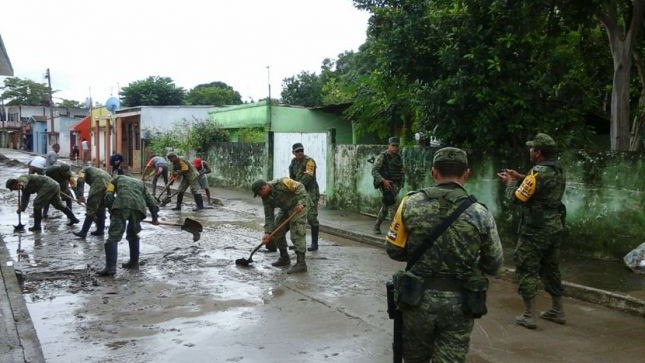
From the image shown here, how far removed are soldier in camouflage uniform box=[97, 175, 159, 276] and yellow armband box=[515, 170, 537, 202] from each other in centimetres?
490

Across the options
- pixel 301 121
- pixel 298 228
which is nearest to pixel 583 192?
pixel 298 228

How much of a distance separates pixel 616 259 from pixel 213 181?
1604cm

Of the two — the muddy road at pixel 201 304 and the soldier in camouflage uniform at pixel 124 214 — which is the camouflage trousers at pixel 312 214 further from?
the soldier in camouflage uniform at pixel 124 214

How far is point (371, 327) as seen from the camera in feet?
19.1

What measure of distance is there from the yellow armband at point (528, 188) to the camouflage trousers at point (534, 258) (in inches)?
14.2

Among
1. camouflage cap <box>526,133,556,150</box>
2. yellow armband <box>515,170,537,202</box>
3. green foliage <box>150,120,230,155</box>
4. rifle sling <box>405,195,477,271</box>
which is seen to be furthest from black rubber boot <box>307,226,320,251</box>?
green foliage <box>150,120,230,155</box>

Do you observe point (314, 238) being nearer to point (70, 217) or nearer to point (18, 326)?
point (18, 326)

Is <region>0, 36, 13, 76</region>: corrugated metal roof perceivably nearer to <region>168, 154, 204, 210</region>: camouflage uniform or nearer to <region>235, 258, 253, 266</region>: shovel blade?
<region>168, 154, 204, 210</region>: camouflage uniform

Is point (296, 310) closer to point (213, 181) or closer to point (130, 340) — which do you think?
point (130, 340)

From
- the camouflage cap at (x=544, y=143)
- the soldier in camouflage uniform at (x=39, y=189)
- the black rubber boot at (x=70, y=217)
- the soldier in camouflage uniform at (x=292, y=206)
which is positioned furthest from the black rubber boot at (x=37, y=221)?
the camouflage cap at (x=544, y=143)

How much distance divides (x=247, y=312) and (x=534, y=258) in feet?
9.34

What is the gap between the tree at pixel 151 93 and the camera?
44156mm

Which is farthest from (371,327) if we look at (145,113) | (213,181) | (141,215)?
(145,113)

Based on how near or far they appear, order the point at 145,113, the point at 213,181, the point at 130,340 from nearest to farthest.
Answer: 1. the point at 130,340
2. the point at 213,181
3. the point at 145,113
